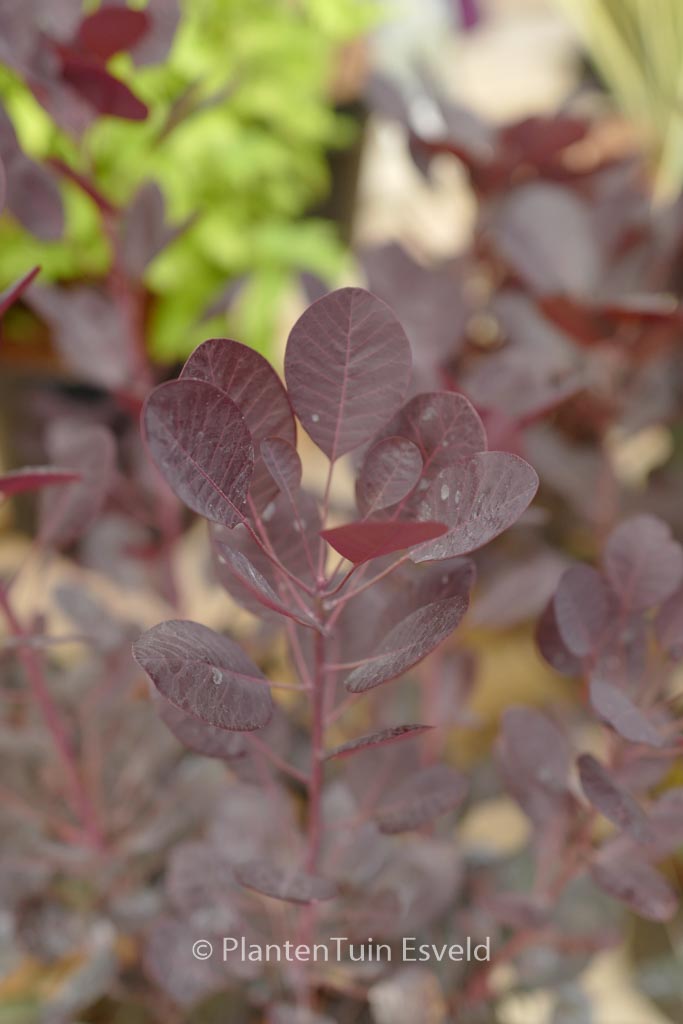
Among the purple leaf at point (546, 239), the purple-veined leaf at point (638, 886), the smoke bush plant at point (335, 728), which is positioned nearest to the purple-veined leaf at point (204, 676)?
the smoke bush plant at point (335, 728)

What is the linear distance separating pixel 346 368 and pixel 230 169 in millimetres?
1059

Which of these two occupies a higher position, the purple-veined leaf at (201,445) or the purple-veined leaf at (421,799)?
the purple-veined leaf at (201,445)

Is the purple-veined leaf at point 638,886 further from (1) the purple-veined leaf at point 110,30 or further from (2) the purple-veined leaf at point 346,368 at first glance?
(1) the purple-veined leaf at point 110,30

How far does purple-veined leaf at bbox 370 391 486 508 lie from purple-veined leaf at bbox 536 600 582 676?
4.6 inches

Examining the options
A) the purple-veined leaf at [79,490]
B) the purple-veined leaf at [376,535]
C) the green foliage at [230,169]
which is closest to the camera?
the purple-veined leaf at [376,535]

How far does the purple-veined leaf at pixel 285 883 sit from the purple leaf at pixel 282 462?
0.59 feet

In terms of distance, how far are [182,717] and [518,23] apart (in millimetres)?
2990

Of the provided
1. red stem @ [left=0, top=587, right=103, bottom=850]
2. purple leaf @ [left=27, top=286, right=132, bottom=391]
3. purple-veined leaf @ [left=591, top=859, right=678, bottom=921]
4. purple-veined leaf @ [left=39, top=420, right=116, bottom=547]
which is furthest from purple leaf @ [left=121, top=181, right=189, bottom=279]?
purple-veined leaf @ [left=591, top=859, right=678, bottom=921]

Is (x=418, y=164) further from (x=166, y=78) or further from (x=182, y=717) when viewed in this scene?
(x=182, y=717)

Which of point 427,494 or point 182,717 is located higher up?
point 427,494

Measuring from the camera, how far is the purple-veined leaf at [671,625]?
1.48 ft

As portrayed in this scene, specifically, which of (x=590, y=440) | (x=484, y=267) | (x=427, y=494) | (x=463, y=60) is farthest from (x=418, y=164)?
(x=463, y=60)

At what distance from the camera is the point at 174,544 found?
2.56ft

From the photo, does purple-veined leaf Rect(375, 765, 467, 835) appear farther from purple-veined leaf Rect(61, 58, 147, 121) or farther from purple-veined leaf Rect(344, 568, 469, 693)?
A: purple-veined leaf Rect(61, 58, 147, 121)
